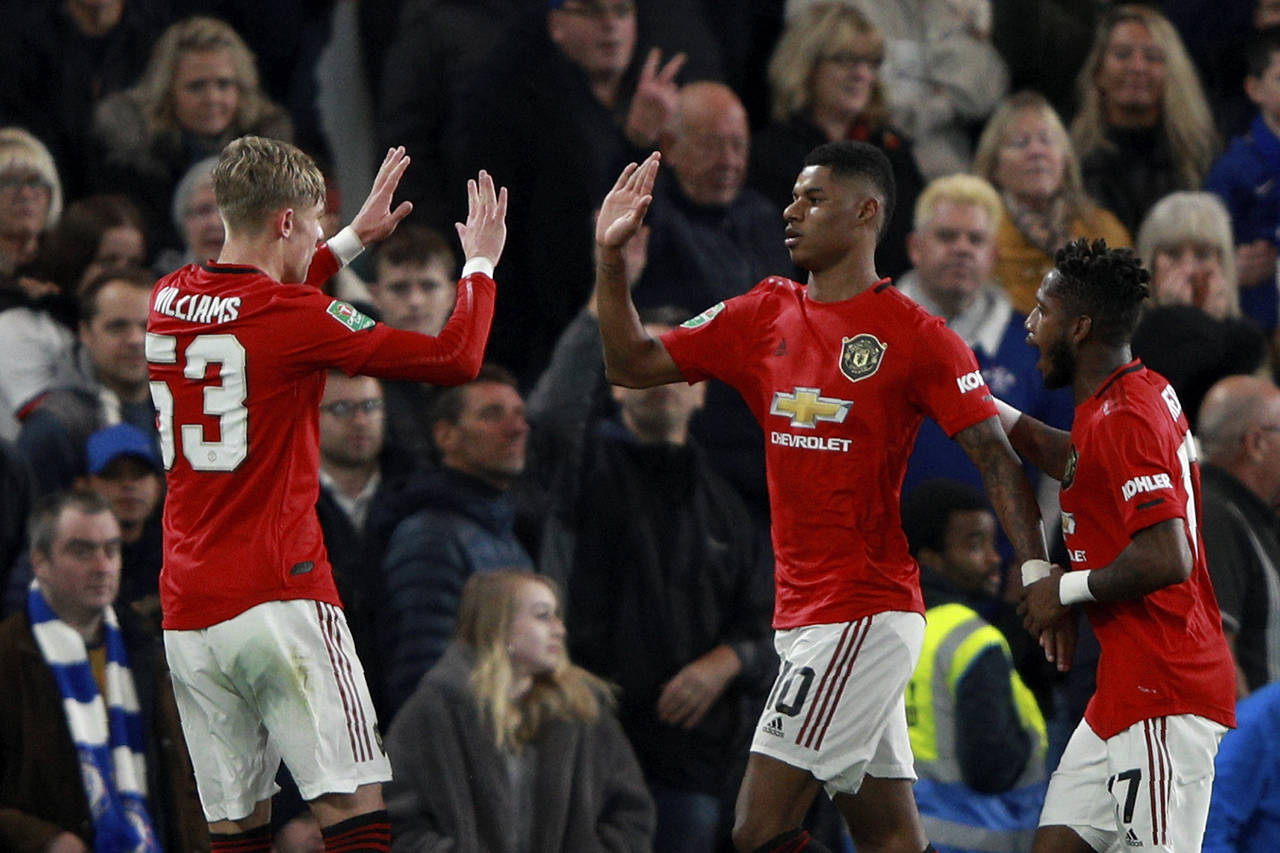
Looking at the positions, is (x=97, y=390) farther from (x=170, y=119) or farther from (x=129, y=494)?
(x=170, y=119)

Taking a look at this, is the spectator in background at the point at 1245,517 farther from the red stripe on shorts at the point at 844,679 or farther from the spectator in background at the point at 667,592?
the red stripe on shorts at the point at 844,679

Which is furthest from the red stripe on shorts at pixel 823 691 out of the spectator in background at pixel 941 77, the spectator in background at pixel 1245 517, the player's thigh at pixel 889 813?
the spectator in background at pixel 941 77

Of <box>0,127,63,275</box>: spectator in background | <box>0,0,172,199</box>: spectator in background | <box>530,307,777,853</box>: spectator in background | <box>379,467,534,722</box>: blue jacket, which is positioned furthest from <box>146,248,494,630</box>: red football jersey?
<box>0,0,172,199</box>: spectator in background

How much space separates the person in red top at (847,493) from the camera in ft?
18.0

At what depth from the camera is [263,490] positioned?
5219 mm

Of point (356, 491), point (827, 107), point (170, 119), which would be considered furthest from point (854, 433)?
point (170, 119)

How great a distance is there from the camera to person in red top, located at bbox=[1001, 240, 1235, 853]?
5.36 metres

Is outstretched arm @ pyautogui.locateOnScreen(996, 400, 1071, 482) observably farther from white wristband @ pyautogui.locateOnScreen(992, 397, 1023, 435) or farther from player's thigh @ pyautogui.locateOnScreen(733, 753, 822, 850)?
player's thigh @ pyautogui.locateOnScreen(733, 753, 822, 850)

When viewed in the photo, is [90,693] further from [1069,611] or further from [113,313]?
[1069,611]

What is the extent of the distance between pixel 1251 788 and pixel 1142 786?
1.37m

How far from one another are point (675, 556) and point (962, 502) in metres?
1.15

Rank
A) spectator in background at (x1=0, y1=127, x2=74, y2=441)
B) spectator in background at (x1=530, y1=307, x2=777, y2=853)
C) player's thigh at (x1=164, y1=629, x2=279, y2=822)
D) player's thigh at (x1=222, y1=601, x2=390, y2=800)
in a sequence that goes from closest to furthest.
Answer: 1. player's thigh at (x1=222, y1=601, x2=390, y2=800)
2. player's thigh at (x1=164, y1=629, x2=279, y2=822)
3. spectator in background at (x1=530, y1=307, x2=777, y2=853)
4. spectator in background at (x1=0, y1=127, x2=74, y2=441)

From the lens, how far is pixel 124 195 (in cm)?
903

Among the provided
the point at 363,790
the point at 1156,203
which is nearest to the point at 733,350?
the point at 363,790
